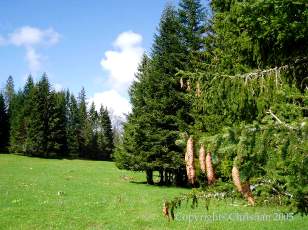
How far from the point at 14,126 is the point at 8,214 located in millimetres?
64995

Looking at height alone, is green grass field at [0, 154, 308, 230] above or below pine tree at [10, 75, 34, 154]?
below

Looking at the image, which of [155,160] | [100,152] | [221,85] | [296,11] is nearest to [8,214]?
[221,85]

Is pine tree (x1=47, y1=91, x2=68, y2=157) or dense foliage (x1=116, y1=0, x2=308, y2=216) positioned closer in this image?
dense foliage (x1=116, y1=0, x2=308, y2=216)

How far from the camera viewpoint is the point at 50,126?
7531cm

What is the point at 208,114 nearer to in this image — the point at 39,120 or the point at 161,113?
the point at 161,113

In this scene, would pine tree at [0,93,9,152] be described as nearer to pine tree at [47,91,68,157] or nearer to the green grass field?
pine tree at [47,91,68,157]

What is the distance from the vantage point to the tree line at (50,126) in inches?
2911

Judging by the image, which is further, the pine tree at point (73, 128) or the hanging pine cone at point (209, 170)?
the pine tree at point (73, 128)

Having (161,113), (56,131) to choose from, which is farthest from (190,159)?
(56,131)

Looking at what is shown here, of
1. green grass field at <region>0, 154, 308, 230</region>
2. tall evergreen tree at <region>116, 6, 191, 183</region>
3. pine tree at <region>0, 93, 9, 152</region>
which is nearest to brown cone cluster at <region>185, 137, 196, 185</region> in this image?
green grass field at <region>0, 154, 308, 230</region>

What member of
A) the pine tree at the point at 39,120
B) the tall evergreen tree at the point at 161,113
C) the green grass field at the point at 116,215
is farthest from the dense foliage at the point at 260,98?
the pine tree at the point at 39,120

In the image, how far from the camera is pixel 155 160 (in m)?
31.5

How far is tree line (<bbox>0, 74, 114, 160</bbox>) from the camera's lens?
73.9 metres

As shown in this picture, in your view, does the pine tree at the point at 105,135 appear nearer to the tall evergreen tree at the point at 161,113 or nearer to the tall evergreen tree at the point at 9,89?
the tall evergreen tree at the point at 9,89
